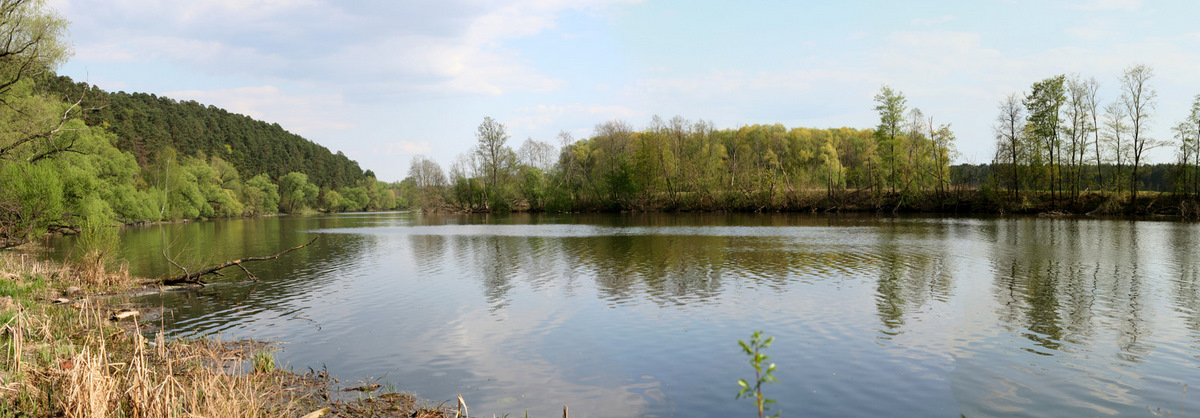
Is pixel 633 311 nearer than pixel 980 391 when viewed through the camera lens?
No

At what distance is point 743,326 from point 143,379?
1102cm

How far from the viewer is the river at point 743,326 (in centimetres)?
926

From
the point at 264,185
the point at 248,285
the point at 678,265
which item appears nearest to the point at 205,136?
the point at 264,185

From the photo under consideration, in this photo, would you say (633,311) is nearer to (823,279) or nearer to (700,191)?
(823,279)

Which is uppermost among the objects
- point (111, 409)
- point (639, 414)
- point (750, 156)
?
point (750, 156)

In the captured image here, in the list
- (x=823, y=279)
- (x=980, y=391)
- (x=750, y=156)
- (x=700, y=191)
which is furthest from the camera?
(x=750, y=156)

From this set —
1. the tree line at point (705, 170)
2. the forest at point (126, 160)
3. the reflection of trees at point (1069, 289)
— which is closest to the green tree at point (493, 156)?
the tree line at point (705, 170)

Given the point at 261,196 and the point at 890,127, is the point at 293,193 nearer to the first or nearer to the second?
the point at 261,196

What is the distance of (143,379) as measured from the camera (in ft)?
21.2

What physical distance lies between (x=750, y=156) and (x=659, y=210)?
17273 millimetres

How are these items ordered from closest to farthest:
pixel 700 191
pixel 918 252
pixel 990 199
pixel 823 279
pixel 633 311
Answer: pixel 633 311, pixel 823 279, pixel 918 252, pixel 990 199, pixel 700 191

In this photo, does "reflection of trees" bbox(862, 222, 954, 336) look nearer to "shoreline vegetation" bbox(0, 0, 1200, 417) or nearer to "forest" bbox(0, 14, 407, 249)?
"shoreline vegetation" bbox(0, 0, 1200, 417)

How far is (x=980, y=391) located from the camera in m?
9.22

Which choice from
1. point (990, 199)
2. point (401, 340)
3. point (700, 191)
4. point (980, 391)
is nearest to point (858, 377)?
point (980, 391)
